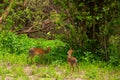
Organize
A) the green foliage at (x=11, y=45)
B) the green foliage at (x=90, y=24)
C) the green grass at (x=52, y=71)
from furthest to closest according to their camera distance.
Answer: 1. the green foliage at (x=11, y=45)
2. the green foliage at (x=90, y=24)
3. the green grass at (x=52, y=71)

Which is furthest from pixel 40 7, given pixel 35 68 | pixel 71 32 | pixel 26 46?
pixel 35 68

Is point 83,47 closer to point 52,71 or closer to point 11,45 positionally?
point 52,71

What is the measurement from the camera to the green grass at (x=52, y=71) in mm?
8352

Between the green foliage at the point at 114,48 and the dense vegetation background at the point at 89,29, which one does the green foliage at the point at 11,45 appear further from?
the green foliage at the point at 114,48

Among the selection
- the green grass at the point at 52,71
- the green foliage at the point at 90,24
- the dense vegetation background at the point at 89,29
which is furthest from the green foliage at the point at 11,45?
the green foliage at the point at 90,24

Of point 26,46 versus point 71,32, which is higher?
point 71,32

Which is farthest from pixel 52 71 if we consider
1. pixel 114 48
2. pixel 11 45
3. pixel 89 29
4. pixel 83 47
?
pixel 11 45

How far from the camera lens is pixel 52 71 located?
875 cm

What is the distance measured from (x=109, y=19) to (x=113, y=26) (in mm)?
233

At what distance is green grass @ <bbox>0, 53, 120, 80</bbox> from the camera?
27.4ft

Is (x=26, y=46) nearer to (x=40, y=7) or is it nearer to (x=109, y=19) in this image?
(x=109, y=19)

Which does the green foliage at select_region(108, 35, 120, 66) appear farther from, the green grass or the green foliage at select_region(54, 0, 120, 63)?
the green grass

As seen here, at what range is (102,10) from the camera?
9.73 m

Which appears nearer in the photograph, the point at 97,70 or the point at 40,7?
the point at 97,70
